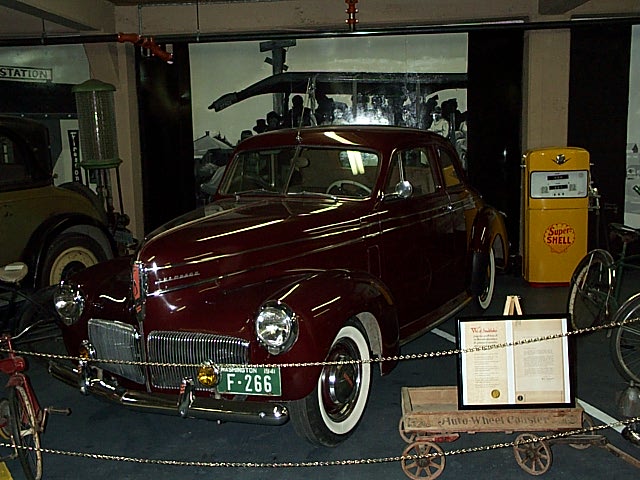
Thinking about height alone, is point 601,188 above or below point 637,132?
below

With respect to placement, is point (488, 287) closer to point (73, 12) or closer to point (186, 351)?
point (186, 351)

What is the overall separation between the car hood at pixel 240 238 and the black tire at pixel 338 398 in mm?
583

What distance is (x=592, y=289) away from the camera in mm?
5074

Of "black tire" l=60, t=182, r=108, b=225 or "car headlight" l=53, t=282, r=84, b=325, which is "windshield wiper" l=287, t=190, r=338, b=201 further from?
"black tire" l=60, t=182, r=108, b=225

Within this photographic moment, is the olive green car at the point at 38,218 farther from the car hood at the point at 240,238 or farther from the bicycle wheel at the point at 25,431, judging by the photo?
the bicycle wheel at the point at 25,431

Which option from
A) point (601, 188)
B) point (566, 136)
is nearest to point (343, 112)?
point (566, 136)

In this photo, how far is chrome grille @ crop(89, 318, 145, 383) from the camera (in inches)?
143

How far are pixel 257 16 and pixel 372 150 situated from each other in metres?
4.45

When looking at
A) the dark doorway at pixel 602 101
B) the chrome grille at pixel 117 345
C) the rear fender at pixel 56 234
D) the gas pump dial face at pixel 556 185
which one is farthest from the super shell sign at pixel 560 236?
the chrome grille at pixel 117 345

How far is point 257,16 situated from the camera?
837cm

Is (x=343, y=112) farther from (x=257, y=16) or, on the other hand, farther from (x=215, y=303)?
(x=215, y=303)

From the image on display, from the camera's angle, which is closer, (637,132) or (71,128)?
(637,132)

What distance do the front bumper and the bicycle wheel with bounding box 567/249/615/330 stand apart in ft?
8.81

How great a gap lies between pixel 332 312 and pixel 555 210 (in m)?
4.23
